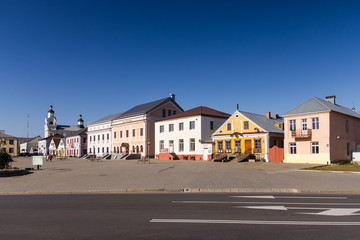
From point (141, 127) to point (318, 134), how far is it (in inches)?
1351

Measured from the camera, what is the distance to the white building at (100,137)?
7144 cm

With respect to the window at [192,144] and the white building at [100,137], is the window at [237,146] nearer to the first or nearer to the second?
the window at [192,144]

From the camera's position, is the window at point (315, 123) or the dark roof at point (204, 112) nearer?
the window at point (315, 123)

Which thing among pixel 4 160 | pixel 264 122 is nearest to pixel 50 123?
pixel 264 122

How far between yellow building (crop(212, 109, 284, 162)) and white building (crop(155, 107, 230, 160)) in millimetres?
3061

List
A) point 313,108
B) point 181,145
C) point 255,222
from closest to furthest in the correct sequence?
point 255,222 → point 313,108 → point 181,145

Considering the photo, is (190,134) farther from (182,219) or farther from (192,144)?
(182,219)

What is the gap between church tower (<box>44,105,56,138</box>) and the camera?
121188mm

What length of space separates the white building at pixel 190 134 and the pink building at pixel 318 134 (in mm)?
13385

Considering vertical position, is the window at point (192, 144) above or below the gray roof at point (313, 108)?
below

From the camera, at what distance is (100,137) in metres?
74.7

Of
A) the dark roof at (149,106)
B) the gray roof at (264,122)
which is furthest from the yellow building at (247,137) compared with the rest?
the dark roof at (149,106)

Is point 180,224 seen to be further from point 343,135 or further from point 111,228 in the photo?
point 343,135

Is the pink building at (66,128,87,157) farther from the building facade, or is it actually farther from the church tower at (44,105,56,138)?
the church tower at (44,105,56,138)
